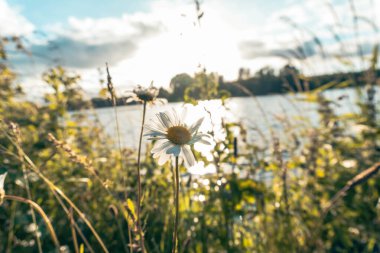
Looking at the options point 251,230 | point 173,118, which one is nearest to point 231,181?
point 251,230

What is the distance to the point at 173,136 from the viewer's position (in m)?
0.83

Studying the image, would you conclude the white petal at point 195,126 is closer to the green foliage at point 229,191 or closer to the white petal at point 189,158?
the white petal at point 189,158

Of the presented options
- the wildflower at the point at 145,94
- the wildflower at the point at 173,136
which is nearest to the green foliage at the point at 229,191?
the wildflower at the point at 145,94

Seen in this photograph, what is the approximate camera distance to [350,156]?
2277 millimetres

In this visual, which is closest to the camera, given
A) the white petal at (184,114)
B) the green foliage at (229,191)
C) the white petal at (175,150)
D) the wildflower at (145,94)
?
the white petal at (175,150)

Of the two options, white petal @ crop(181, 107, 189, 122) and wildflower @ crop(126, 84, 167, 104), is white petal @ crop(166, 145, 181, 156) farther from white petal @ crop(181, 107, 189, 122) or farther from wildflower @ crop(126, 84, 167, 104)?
wildflower @ crop(126, 84, 167, 104)

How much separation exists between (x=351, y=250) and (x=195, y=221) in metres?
1.18

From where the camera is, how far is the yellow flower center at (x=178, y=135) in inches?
32.0

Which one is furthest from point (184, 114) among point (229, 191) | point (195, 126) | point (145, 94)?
point (229, 191)

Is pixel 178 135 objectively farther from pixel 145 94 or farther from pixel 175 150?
pixel 145 94

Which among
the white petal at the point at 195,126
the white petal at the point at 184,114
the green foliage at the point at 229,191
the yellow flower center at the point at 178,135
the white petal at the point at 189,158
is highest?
the white petal at the point at 184,114

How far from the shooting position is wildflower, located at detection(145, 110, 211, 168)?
78 centimetres

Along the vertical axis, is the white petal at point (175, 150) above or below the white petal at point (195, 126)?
below

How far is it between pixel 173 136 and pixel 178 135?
0.01 metres
